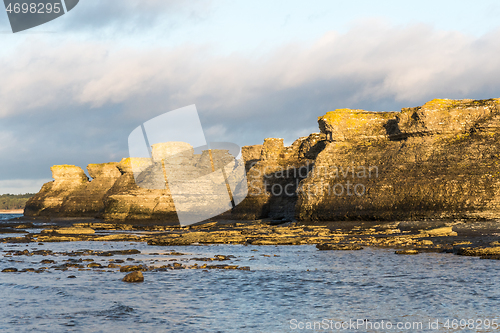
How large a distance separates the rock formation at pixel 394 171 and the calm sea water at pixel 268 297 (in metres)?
18.8

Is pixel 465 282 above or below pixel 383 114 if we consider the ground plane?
below

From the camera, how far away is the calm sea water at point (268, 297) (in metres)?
10.5

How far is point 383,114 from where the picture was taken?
49438 mm

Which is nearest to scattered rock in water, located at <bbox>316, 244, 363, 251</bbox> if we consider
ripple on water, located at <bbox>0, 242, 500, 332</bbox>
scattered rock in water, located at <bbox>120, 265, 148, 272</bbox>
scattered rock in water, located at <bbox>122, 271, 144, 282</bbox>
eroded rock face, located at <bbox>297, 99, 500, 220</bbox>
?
ripple on water, located at <bbox>0, 242, 500, 332</bbox>

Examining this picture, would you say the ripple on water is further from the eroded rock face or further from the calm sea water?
the eroded rock face

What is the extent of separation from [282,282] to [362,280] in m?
2.76

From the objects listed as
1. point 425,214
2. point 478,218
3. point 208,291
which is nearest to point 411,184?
point 425,214

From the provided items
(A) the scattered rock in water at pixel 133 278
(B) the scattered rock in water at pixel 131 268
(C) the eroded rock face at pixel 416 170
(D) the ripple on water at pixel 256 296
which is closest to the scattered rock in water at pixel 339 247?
Answer: (D) the ripple on water at pixel 256 296

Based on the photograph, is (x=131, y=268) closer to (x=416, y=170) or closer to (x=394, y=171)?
(x=394, y=171)

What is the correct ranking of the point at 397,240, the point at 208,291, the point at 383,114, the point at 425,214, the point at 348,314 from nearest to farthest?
the point at 348,314 < the point at 208,291 < the point at 397,240 < the point at 425,214 < the point at 383,114

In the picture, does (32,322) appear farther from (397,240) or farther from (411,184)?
(411,184)

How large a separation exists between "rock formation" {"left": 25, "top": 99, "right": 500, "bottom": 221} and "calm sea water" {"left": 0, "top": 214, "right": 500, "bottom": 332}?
18.8 meters

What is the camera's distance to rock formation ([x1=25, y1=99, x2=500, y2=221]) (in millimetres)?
37312

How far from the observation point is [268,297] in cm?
1343
